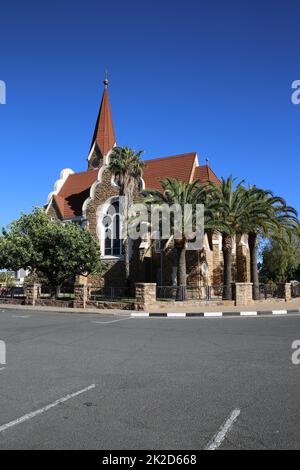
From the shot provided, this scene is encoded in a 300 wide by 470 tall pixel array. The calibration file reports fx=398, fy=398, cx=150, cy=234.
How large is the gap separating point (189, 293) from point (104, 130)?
1263 inches

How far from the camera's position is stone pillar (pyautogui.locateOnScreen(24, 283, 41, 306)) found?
24875 millimetres

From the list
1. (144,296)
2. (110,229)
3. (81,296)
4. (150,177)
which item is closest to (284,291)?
(144,296)

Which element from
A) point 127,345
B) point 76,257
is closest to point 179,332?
point 127,345

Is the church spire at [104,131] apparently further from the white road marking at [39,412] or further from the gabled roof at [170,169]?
the white road marking at [39,412]

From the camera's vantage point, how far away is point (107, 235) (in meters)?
37.5

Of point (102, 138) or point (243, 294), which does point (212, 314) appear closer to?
point (243, 294)

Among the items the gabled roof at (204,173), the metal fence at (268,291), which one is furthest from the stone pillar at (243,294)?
the gabled roof at (204,173)

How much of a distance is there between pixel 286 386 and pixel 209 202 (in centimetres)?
2026

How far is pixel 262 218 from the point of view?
25953 millimetres

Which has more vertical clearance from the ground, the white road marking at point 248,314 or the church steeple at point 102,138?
the church steeple at point 102,138

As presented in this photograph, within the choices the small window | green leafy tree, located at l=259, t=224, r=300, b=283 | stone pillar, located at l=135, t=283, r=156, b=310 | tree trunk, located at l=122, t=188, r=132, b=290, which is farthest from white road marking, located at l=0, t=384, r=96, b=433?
green leafy tree, located at l=259, t=224, r=300, b=283

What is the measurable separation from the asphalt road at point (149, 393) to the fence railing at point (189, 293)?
12.2m

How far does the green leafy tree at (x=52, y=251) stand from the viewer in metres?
25.4
